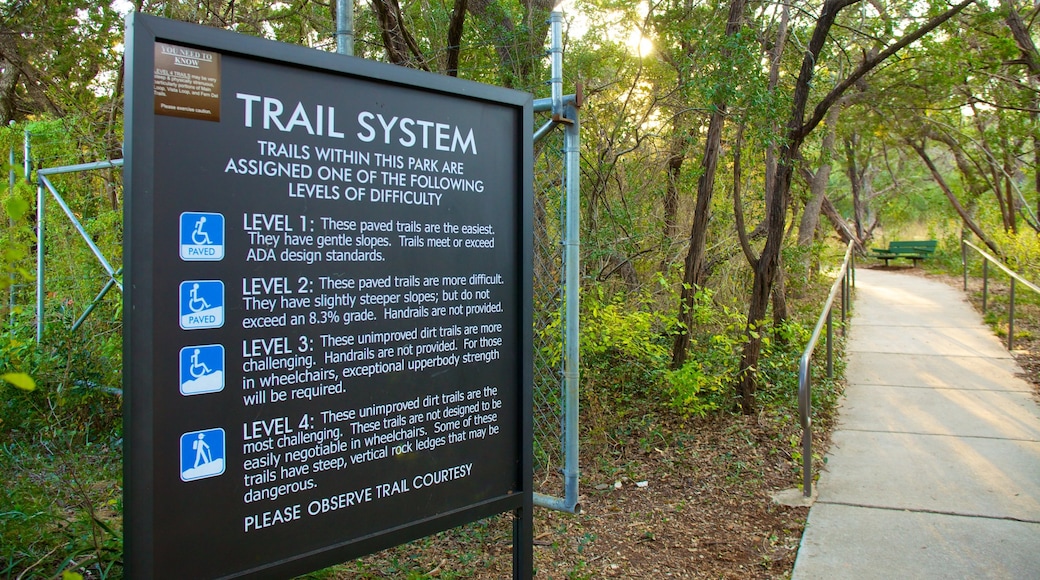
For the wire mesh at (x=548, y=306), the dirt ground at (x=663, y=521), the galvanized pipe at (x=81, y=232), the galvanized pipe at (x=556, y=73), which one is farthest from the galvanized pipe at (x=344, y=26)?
the galvanized pipe at (x=81, y=232)

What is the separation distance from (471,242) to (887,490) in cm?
346

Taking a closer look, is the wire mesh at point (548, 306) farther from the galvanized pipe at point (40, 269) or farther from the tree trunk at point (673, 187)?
the galvanized pipe at point (40, 269)

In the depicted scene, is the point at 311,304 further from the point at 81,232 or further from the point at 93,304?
the point at 81,232

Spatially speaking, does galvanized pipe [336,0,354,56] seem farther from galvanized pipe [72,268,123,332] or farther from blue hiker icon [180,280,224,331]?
galvanized pipe [72,268,123,332]

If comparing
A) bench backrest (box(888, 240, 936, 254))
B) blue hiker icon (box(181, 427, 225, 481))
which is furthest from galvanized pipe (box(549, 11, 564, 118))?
bench backrest (box(888, 240, 936, 254))

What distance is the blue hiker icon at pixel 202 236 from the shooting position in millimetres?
2242

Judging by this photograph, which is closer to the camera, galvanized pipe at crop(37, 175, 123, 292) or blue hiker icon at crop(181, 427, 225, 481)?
blue hiker icon at crop(181, 427, 225, 481)

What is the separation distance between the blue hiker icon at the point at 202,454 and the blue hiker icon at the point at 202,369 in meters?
0.12

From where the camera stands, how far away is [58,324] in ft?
20.8

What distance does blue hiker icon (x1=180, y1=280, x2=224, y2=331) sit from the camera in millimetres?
2236

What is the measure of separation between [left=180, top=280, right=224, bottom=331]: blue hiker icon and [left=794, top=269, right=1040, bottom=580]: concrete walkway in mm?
3065

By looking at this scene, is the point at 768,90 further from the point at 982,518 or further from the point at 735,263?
the point at 982,518

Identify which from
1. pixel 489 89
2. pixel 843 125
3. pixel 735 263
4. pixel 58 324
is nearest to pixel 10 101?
pixel 58 324

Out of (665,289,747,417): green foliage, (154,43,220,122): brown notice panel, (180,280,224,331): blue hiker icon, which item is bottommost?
(665,289,747,417): green foliage
